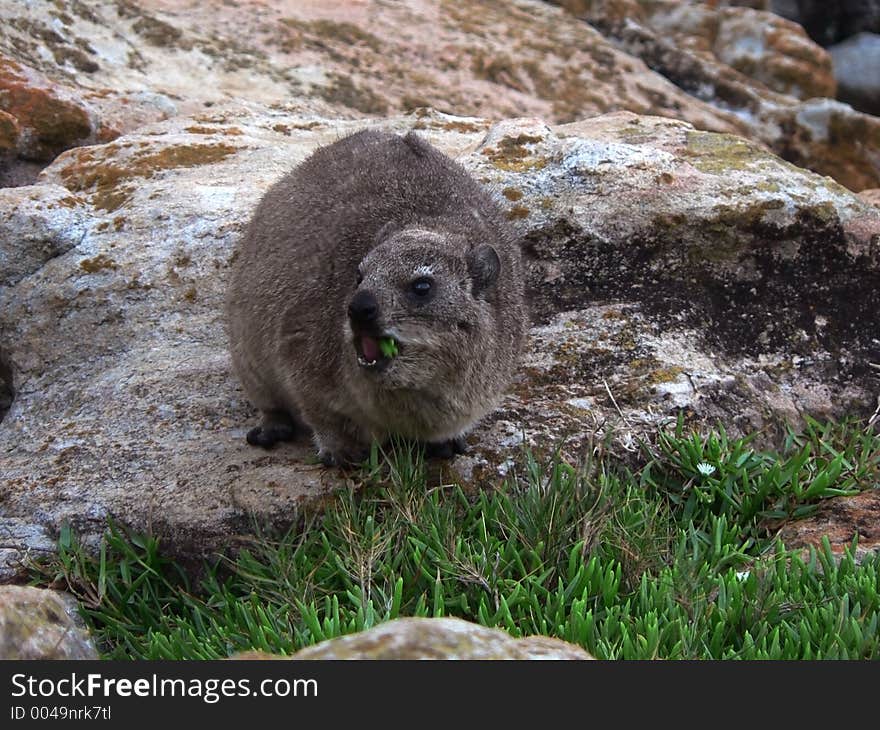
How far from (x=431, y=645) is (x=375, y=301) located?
5.83ft

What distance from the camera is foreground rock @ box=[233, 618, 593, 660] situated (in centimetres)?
274

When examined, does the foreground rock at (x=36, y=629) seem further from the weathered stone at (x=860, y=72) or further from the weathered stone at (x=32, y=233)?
the weathered stone at (x=860, y=72)

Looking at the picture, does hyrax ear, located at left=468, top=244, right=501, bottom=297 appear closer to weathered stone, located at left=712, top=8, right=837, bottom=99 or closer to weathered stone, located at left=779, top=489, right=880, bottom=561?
weathered stone, located at left=779, top=489, right=880, bottom=561

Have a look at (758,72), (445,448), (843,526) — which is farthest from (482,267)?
(758,72)

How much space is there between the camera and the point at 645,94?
38.2 feet

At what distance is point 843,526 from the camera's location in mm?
4688

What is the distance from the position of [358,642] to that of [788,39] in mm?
14487

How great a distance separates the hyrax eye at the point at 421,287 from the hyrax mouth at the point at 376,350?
0.78 ft

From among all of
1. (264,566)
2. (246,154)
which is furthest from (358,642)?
(246,154)

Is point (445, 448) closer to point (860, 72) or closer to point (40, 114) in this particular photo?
point (40, 114)

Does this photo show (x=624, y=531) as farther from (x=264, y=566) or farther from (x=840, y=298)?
(x=840, y=298)

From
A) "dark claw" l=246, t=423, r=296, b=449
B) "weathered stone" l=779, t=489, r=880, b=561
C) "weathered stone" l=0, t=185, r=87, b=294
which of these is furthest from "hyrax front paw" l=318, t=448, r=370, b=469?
"weathered stone" l=0, t=185, r=87, b=294

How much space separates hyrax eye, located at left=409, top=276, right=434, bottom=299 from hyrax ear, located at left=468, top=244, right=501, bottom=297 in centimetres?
33

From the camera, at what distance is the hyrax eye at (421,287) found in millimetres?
4391
